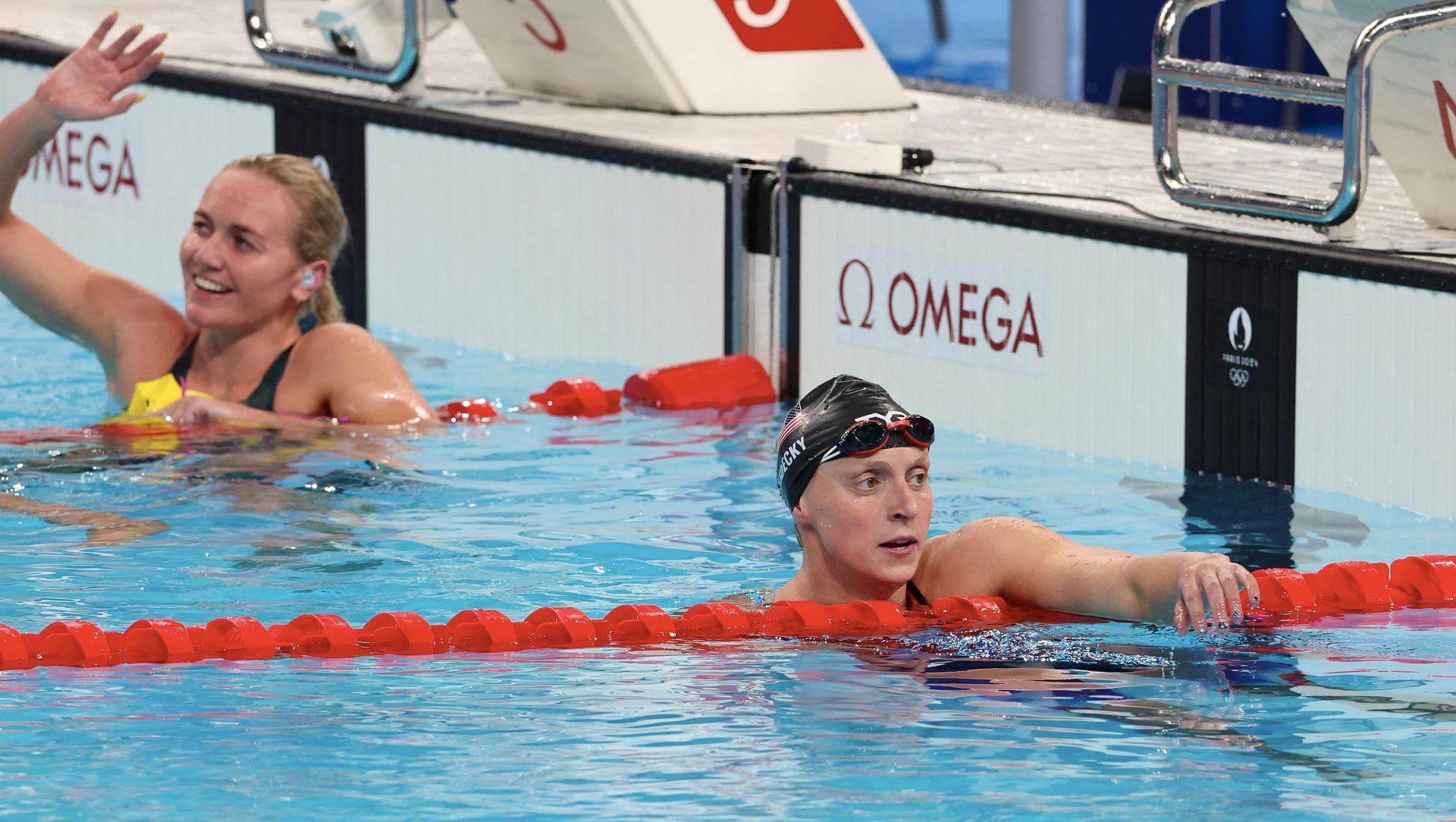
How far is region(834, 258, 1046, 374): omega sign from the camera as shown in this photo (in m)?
5.73

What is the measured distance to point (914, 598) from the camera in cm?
383

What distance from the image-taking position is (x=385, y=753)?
3219 millimetres

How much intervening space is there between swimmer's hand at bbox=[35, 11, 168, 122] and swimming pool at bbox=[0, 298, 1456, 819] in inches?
28.9

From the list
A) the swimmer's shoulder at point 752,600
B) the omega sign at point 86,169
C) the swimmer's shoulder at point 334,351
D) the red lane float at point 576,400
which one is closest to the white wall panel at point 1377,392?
the swimmer's shoulder at point 752,600

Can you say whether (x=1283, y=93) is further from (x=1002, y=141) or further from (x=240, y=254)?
(x=240, y=254)

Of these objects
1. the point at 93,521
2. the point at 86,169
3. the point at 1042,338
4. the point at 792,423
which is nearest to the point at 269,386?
the point at 93,521

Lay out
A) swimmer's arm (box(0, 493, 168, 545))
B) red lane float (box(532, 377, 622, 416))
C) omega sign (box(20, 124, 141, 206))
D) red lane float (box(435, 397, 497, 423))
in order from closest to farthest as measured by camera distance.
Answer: swimmer's arm (box(0, 493, 168, 545)) → red lane float (box(435, 397, 497, 423)) → red lane float (box(532, 377, 622, 416)) → omega sign (box(20, 124, 141, 206))

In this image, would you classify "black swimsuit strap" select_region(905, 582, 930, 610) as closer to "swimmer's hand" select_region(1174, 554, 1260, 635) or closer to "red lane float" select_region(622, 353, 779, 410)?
"swimmer's hand" select_region(1174, 554, 1260, 635)

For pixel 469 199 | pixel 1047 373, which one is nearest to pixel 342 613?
pixel 1047 373

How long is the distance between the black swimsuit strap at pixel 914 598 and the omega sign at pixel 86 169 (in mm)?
5030

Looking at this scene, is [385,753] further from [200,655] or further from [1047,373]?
[1047,373]

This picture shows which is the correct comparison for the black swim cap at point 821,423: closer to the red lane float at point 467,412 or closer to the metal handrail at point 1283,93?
the metal handrail at point 1283,93

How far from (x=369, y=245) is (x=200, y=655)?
400cm

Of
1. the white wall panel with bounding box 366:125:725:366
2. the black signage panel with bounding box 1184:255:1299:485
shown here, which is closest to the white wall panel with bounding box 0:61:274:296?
the white wall panel with bounding box 366:125:725:366
